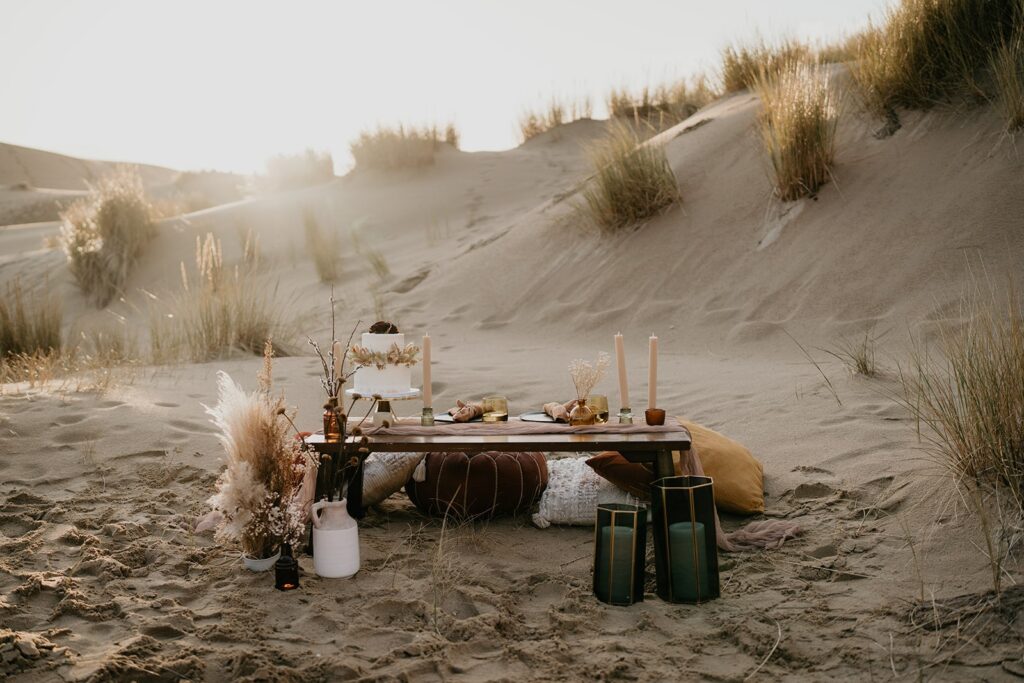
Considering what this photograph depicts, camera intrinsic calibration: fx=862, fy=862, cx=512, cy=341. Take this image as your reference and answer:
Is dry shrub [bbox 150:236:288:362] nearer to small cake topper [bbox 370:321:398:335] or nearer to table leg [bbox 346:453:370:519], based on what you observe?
table leg [bbox 346:453:370:519]

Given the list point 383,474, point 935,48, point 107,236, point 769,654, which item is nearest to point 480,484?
point 383,474

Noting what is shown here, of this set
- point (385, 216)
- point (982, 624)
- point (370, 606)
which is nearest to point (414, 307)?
point (385, 216)

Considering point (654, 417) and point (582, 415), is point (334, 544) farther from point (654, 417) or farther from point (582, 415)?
point (654, 417)

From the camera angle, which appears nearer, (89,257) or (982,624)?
(982,624)

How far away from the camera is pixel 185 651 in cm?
236

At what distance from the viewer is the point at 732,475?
336 cm

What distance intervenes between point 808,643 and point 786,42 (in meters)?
8.91

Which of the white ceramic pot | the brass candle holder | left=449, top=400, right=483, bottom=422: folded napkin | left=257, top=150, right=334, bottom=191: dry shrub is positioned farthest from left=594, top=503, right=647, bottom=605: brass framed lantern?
left=257, top=150, right=334, bottom=191: dry shrub

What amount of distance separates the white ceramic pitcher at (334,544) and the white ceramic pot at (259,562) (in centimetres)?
17

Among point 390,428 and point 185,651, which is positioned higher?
point 390,428

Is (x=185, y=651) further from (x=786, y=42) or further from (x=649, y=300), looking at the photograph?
(x=786, y=42)

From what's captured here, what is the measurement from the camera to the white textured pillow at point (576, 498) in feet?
11.2

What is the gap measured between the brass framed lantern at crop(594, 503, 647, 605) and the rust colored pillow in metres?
0.64

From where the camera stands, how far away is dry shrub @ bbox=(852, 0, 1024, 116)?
6.93 m
